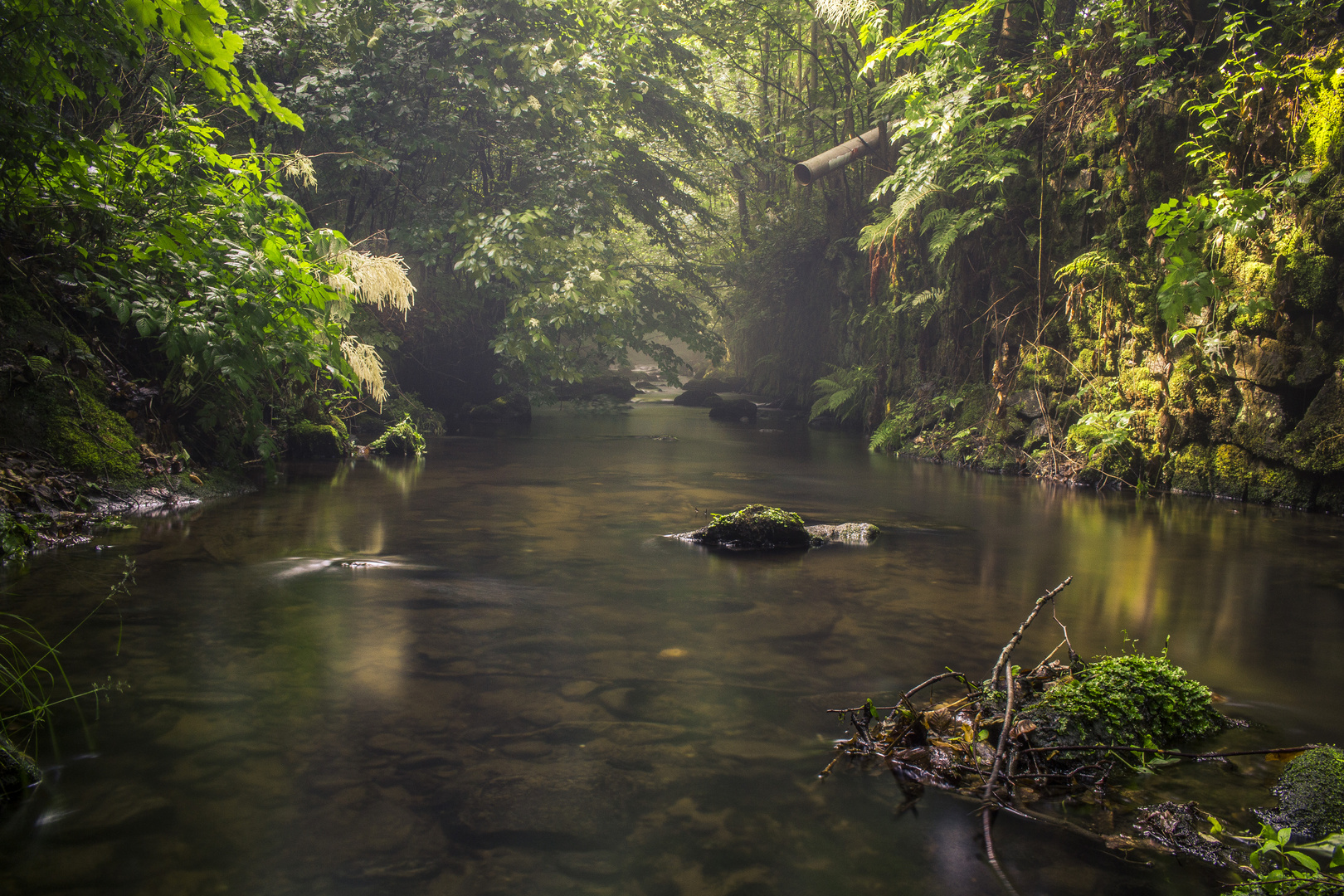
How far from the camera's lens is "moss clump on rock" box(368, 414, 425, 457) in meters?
12.9

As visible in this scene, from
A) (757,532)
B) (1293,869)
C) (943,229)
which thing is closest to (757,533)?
(757,532)

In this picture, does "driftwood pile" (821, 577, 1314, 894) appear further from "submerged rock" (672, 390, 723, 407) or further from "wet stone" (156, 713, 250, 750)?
"submerged rock" (672, 390, 723, 407)

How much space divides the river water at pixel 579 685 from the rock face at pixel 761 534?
1.04 ft

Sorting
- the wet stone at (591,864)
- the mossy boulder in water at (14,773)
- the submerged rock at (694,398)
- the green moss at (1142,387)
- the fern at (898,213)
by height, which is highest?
the fern at (898,213)

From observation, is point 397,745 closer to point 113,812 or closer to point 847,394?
point 113,812

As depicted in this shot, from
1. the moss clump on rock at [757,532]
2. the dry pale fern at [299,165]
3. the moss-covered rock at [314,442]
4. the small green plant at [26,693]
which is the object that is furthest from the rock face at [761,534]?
the dry pale fern at [299,165]

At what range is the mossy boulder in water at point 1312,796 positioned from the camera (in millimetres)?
2709

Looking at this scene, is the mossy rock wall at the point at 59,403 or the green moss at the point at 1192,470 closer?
the mossy rock wall at the point at 59,403

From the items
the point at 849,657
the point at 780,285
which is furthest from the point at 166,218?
the point at 780,285

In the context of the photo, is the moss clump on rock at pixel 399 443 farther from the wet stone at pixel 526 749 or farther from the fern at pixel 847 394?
the wet stone at pixel 526 749

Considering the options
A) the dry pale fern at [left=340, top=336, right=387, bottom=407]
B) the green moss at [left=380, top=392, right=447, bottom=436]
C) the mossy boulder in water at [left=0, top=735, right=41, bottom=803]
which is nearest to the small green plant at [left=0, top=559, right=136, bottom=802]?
the mossy boulder in water at [left=0, top=735, right=41, bottom=803]

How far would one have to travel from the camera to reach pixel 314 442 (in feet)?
39.0

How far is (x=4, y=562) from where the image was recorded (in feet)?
17.4

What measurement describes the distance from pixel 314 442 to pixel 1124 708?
11149mm
